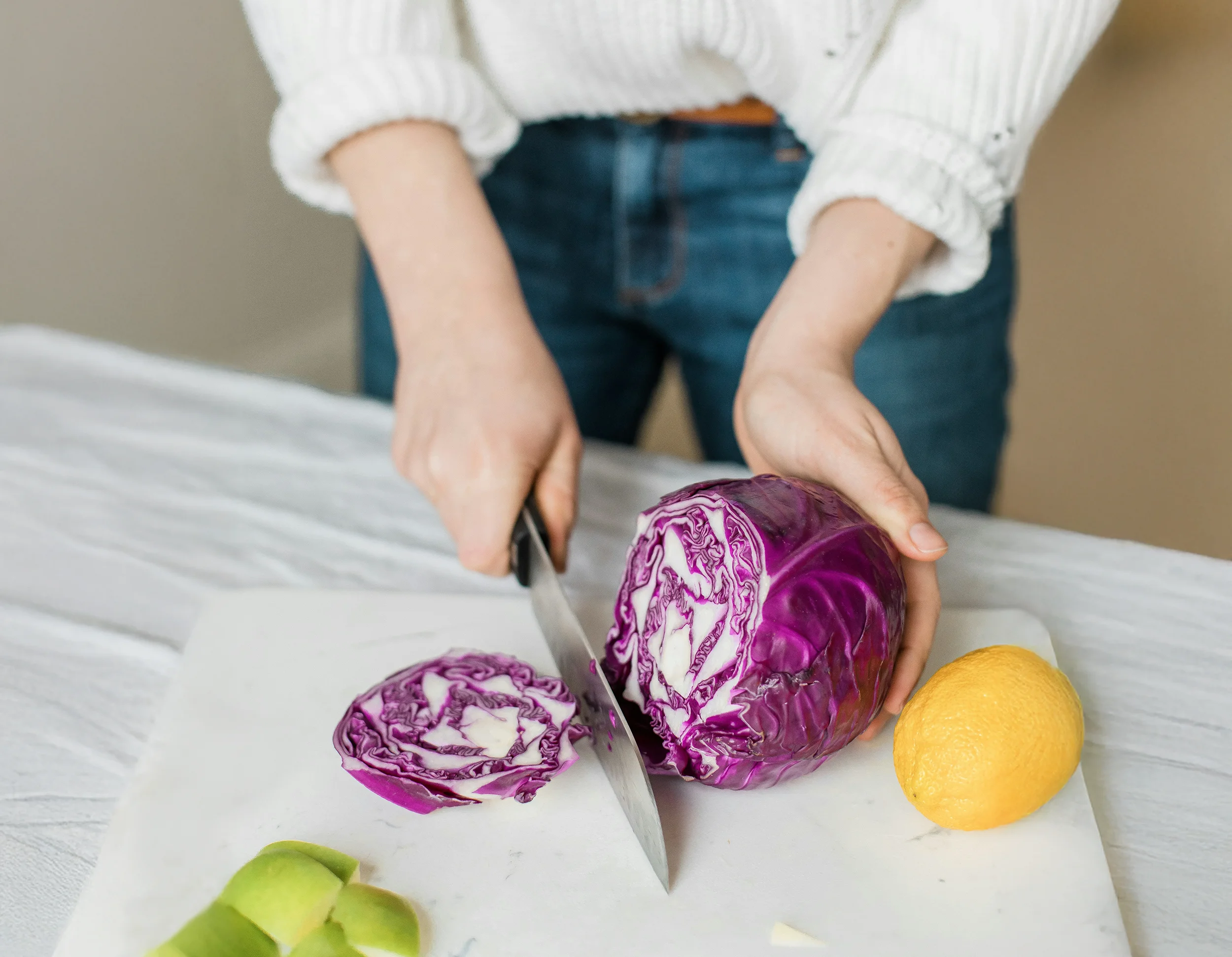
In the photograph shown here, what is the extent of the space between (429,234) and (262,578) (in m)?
0.37

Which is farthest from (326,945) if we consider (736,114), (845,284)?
(736,114)

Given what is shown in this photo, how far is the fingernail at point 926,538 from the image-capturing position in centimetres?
80

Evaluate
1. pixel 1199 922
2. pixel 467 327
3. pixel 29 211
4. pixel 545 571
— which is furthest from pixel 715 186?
pixel 29 211

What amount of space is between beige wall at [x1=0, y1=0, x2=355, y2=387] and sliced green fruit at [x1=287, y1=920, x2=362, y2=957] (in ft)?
6.24

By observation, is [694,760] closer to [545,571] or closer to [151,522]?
[545,571]

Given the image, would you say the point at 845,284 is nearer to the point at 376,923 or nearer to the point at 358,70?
the point at 358,70

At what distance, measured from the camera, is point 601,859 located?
758 mm

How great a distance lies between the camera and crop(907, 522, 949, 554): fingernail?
80 cm

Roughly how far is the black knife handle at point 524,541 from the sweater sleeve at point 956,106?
381 millimetres

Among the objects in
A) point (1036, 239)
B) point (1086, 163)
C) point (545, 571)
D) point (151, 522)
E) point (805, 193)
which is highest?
point (805, 193)

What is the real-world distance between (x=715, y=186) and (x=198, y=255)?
1783mm

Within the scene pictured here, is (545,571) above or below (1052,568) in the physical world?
above

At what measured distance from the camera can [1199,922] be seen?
732 millimetres

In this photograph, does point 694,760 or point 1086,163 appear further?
point 1086,163
